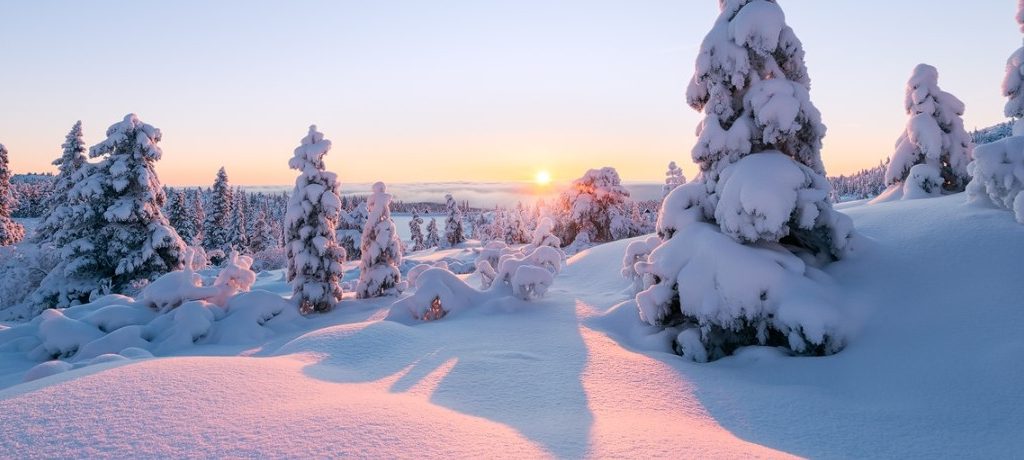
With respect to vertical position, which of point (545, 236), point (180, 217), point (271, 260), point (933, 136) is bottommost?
point (271, 260)

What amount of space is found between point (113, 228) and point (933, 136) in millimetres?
32067

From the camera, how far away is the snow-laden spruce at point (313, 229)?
17875 millimetres

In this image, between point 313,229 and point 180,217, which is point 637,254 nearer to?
point 313,229

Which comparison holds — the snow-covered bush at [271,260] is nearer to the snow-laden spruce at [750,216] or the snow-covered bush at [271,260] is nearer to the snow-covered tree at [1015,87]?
the snow-laden spruce at [750,216]

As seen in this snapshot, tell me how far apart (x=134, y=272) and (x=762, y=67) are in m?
24.6

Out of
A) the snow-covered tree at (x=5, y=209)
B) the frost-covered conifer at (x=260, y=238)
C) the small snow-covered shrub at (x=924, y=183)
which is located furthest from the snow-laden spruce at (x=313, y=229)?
the frost-covered conifer at (x=260, y=238)

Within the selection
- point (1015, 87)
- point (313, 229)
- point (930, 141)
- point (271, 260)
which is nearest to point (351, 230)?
point (271, 260)

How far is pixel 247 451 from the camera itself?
10.3ft

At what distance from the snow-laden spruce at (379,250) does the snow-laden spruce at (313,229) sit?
1.17 meters

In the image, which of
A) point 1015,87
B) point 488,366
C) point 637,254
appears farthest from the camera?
point 1015,87

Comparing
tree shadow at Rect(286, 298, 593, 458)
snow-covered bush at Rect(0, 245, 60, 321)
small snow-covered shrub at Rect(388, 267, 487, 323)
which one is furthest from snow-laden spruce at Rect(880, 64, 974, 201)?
snow-covered bush at Rect(0, 245, 60, 321)

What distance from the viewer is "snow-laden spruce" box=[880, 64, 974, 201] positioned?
16.6m

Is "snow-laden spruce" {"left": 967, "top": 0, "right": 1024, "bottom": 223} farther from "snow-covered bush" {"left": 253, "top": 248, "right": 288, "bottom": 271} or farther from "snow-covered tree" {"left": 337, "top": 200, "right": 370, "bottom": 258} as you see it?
"snow-covered bush" {"left": 253, "top": 248, "right": 288, "bottom": 271}

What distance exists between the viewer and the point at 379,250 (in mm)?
19312
